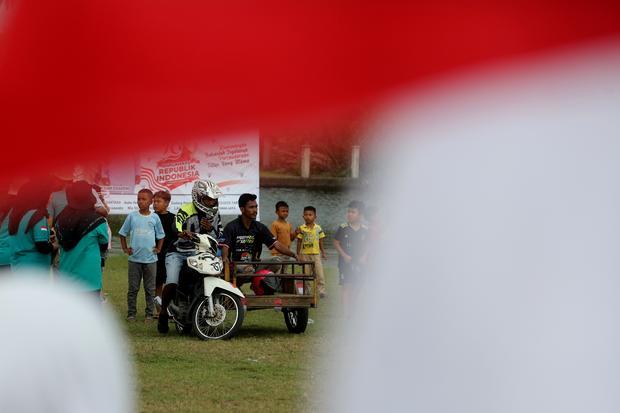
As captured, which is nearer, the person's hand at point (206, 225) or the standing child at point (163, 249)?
the person's hand at point (206, 225)

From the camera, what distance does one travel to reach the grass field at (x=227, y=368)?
4.33 metres

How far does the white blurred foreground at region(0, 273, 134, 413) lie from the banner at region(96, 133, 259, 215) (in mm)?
128

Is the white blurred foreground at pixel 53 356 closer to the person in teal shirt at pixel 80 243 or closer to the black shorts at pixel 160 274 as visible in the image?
the person in teal shirt at pixel 80 243

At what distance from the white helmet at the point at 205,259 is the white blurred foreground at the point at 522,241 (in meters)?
5.70

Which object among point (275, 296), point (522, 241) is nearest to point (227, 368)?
point (275, 296)

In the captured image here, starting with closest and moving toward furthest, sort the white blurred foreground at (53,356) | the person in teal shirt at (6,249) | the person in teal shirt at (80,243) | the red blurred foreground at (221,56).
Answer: the red blurred foreground at (221,56) → the white blurred foreground at (53,356) → the person in teal shirt at (6,249) → the person in teal shirt at (80,243)

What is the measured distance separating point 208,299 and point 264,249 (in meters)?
0.75

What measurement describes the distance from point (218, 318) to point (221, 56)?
5776mm

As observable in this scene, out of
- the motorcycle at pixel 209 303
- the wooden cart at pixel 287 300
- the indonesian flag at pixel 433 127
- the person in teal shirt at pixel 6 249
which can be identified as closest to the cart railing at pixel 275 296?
the wooden cart at pixel 287 300

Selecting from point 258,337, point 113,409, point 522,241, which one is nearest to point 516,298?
point 522,241

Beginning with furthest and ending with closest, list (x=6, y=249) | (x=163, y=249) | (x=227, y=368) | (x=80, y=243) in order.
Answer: (x=163, y=249), (x=227, y=368), (x=80, y=243), (x=6, y=249)

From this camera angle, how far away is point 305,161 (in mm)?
804

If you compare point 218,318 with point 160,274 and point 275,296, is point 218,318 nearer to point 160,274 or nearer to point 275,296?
Answer: point 275,296

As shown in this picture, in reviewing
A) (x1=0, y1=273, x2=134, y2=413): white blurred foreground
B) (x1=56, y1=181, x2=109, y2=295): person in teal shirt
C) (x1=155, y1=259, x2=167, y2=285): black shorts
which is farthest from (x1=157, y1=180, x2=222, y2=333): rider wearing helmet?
(x1=0, y1=273, x2=134, y2=413): white blurred foreground
